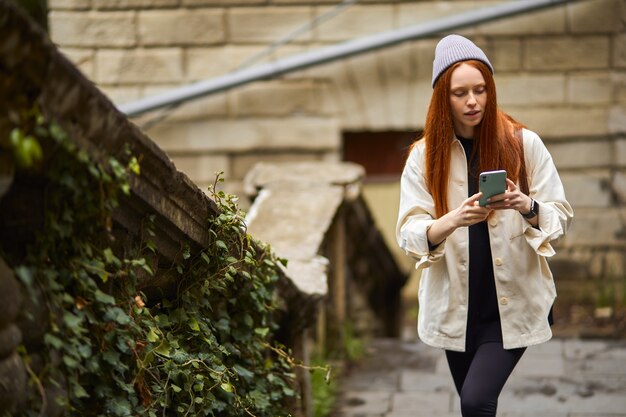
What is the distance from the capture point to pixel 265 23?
9.04 metres

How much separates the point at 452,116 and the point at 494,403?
2.90 ft

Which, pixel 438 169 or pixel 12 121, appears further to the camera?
pixel 438 169

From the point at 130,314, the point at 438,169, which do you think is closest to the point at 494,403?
the point at 438,169

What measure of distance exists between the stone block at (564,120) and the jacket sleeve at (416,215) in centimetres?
552

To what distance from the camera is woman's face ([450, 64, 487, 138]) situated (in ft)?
11.3

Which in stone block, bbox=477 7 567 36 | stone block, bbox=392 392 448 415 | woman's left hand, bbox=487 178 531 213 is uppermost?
Answer: stone block, bbox=477 7 567 36

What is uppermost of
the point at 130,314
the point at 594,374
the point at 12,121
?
the point at 12,121

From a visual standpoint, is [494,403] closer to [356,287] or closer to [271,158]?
[356,287]

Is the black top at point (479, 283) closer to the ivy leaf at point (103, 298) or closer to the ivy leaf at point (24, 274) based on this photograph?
the ivy leaf at point (103, 298)

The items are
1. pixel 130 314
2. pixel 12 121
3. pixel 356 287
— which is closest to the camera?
pixel 12 121

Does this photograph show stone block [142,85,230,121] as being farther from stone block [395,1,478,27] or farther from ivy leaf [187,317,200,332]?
ivy leaf [187,317,200,332]

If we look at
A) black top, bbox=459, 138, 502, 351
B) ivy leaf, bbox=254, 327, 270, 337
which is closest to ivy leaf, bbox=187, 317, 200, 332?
ivy leaf, bbox=254, 327, 270, 337

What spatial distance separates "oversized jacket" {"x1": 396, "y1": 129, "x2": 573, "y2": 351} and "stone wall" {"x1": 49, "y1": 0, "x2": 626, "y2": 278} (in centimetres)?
549

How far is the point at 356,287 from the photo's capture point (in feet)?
28.2
